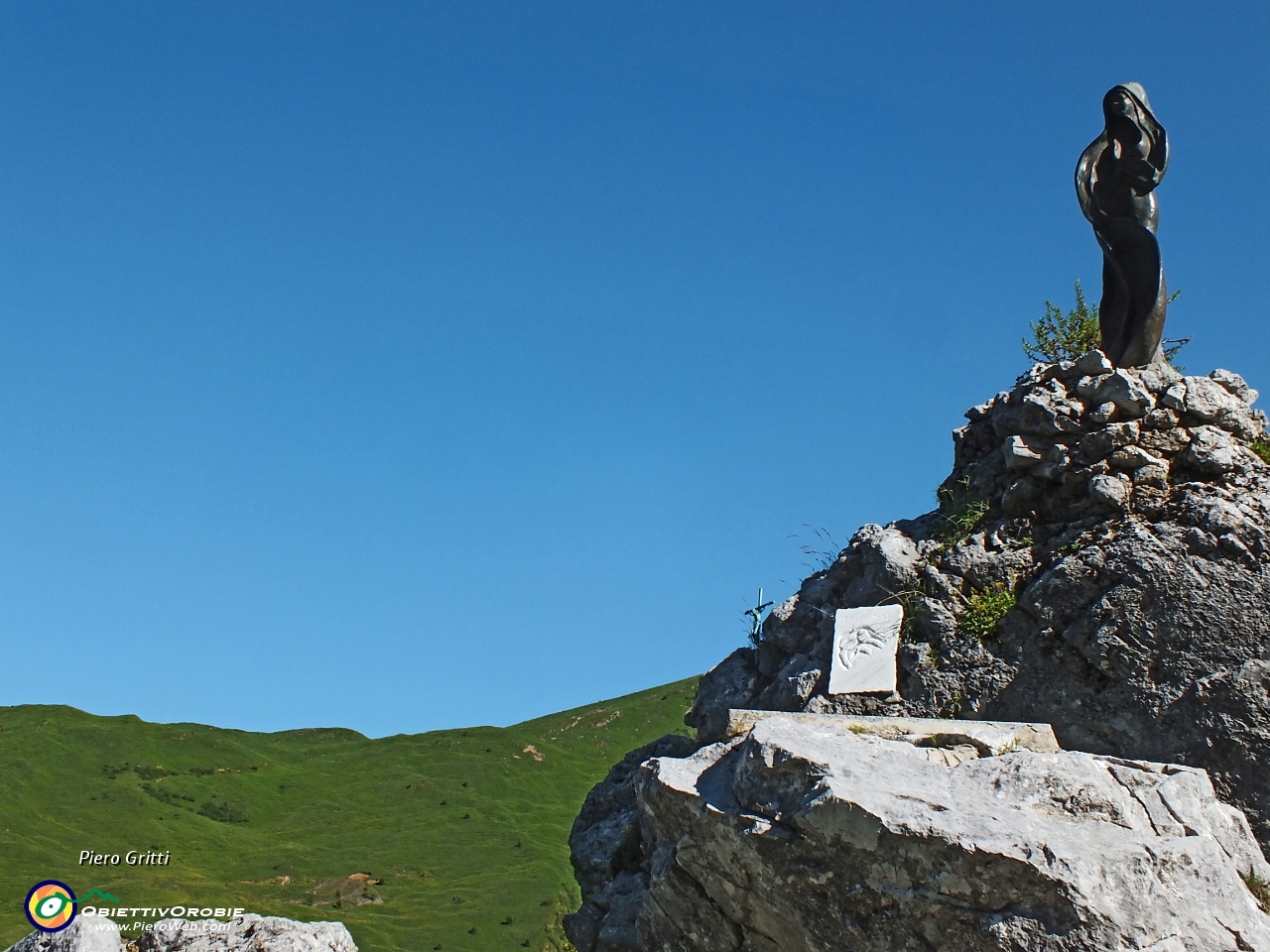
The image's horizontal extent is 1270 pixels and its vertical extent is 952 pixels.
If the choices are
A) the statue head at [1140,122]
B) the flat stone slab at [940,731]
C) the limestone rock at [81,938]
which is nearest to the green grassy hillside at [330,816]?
the flat stone slab at [940,731]

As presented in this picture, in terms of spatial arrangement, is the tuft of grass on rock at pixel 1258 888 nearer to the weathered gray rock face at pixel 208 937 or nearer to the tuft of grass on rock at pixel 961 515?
the weathered gray rock face at pixel 208 937

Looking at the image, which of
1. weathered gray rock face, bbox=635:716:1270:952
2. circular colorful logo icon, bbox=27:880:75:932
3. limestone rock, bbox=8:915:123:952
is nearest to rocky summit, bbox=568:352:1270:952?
weathered gray rock face, bbox=635:716:1270:952

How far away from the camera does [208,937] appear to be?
820 cm

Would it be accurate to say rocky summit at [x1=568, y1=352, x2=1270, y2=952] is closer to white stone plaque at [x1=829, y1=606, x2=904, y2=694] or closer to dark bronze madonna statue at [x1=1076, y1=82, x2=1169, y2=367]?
white stone plaque at [x1=829, y1=606, x2=904, y2=694]

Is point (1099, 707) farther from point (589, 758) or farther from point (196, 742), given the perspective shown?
point (196, 742)

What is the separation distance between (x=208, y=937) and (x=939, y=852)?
5.08 meters

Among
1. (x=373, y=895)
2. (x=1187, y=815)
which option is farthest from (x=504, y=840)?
(x=1187, y=815)

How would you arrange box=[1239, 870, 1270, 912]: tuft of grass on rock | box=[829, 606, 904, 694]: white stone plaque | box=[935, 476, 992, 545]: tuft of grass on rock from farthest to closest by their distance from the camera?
1. box=[935, 476, 992, 545]: tuft of grass on rock
2. box=[829, 606, 904, 694]: white stone plaque
3. box=[1239, 870, 1270, 912]: tuft of grass on rock

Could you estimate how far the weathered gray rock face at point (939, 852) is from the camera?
6.52m

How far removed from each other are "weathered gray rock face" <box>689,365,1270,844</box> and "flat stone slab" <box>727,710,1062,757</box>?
2.40 m

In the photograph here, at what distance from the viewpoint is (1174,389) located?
13.6 metres

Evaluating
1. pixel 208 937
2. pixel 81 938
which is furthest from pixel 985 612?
pixel 81 938

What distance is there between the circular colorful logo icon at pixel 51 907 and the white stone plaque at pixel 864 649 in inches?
297

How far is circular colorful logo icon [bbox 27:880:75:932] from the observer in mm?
8578
